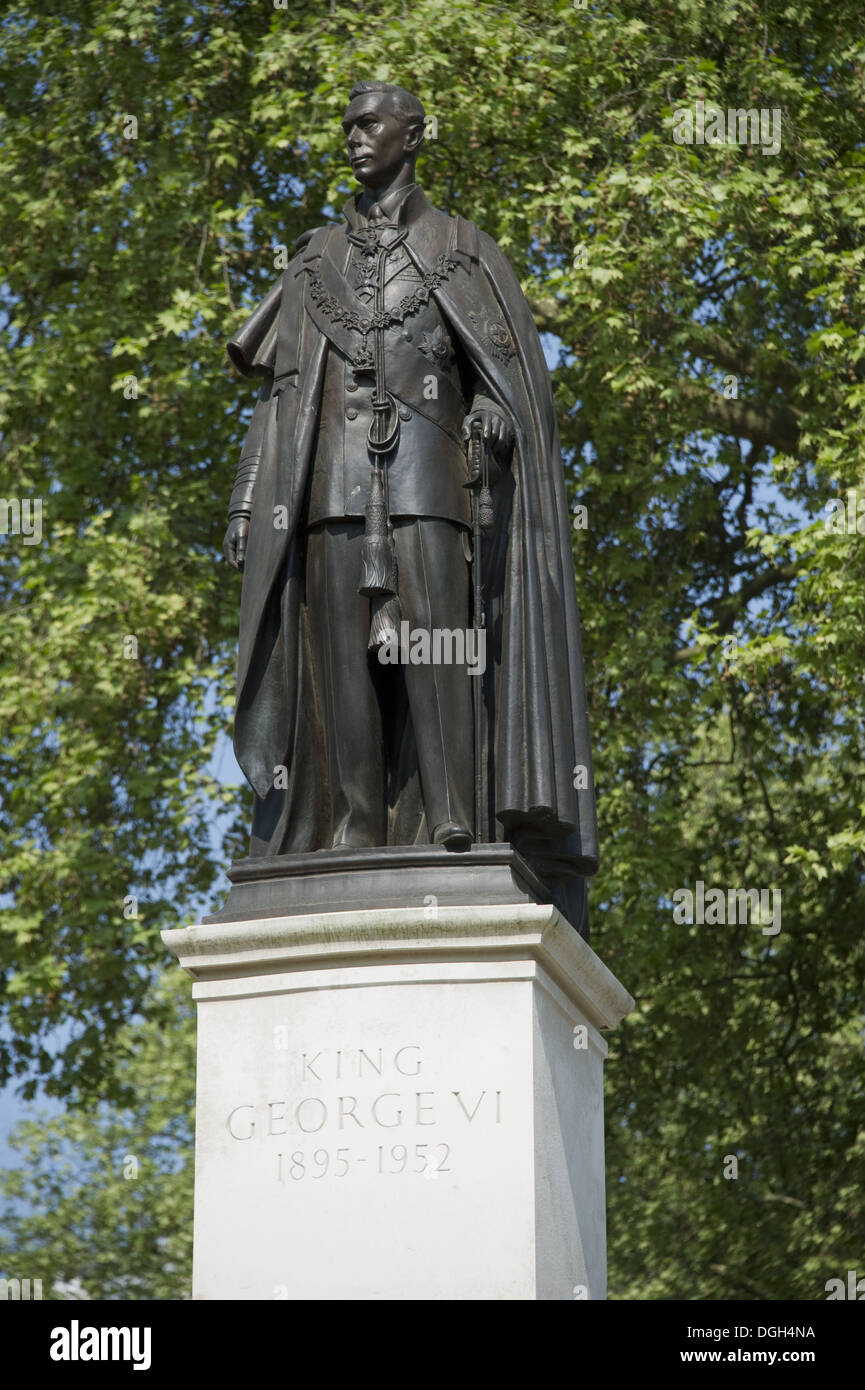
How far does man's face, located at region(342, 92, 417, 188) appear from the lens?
823 cm

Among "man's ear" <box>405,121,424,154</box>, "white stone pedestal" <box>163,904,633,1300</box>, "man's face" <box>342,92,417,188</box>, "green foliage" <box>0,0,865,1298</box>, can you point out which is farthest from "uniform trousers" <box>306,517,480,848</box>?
"green foliage" <box>0,0,865,1298</box>

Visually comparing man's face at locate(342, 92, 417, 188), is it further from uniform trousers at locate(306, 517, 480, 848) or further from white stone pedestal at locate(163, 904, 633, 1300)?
white stone pedestal at locate(163, 904, 633, 1300)

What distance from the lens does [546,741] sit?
771 cm

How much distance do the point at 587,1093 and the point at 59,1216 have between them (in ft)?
76.0

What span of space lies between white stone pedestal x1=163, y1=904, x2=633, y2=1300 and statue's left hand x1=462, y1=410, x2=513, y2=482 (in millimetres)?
1727

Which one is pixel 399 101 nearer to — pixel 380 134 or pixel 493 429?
pixel 380 134

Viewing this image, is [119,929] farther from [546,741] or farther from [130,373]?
[546,741]

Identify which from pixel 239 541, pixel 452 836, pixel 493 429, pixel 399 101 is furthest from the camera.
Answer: pixel 399 101

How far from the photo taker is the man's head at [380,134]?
8.23 metres

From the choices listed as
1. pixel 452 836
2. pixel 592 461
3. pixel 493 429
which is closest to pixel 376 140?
pixel 493 429

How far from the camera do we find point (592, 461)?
1750 cm

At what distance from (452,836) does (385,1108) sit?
0.93 meters

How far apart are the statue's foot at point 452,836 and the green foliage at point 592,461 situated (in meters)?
7.67

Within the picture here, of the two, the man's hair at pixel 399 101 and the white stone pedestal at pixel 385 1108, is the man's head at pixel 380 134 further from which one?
the white stone pedestal at pixel 385 1108
